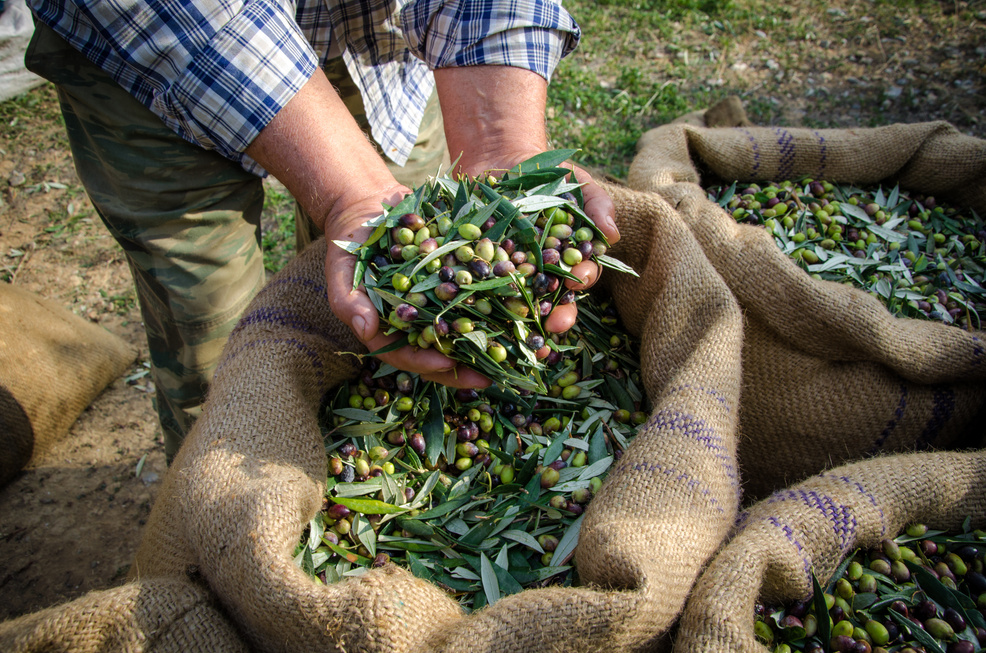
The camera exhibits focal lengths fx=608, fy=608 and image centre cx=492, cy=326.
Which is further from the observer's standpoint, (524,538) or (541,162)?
(541,162)

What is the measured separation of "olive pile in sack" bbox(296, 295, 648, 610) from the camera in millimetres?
1712

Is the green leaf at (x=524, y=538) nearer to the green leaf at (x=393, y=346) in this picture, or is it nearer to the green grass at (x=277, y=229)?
the green leaf at (x=393, y=346)

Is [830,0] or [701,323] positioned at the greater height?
[830,0]

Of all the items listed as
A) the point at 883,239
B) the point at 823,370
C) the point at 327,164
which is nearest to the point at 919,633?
the point at 823,370

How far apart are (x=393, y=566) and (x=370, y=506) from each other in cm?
24

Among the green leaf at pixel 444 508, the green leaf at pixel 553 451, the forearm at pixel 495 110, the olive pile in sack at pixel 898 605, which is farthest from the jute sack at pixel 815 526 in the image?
the forearm at pixel 495 110

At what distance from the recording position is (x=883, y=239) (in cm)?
264

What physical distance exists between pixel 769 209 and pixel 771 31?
3.51 metres

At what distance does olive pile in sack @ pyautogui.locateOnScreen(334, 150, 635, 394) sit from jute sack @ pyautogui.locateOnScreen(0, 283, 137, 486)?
209 centimetres

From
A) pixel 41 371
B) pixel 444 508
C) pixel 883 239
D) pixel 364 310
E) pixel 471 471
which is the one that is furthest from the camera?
pixel 41 371

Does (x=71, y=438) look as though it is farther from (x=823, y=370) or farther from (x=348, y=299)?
(x=823, y=370)

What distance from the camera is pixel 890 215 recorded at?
9.05 ft

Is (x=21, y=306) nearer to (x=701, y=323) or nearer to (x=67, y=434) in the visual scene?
(x=67, y=434)

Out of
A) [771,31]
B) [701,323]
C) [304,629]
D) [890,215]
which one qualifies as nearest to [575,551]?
[304,629]
